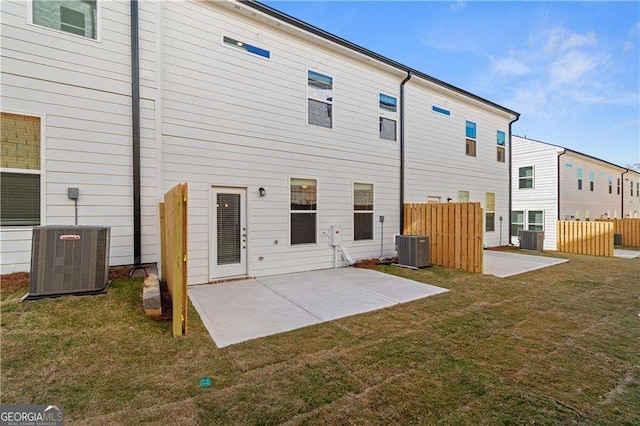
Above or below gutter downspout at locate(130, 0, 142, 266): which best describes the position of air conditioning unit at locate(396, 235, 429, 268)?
below

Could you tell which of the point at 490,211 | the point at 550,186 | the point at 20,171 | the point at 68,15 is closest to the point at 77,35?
the point at 68,15

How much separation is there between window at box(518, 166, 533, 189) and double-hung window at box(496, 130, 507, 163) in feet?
15.9

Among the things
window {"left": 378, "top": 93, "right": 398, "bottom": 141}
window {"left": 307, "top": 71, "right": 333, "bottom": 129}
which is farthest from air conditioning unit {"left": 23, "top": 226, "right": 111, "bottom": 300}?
window {"left": 378, "top": 93, "right": 398, "bottom": 141}

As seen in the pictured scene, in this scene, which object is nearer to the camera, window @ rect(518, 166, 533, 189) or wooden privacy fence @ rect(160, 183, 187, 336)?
wooden privacy fence @ rect(160, 183, 187, 336)

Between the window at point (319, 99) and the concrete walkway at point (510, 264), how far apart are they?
5746 millimetres

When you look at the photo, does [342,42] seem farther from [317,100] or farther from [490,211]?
[490,211]

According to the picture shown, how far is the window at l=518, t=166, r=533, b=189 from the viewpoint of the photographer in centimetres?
1577

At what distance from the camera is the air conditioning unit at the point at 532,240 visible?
11.5 m

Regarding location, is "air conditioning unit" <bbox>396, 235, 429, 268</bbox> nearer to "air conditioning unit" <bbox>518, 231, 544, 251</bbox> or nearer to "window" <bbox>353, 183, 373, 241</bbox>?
"window" <bbox>353, 183, 373, 241</bbox>

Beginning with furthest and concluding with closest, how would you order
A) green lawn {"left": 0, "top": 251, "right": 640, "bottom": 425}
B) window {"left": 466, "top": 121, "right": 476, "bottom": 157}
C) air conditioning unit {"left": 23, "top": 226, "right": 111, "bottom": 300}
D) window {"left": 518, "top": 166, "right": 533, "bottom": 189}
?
1. window {"left": 518, "top": 166, "right": 533, "bottom": 189}
2. window {"left": 466, "top": 121, "right": 476, "bottom": 157}
3. air conditioning unit {"left": 23, "top": 226, "right": 111, "bottom": 300}
4. green lawn {"left": 0, "top": 251, "right": 640, "bottom": 425}

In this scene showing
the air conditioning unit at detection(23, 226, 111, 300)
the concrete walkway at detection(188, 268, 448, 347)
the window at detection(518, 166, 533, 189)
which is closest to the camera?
the air conditioning unit at detection(23, 226, 111, 300)

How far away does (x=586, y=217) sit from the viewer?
17438 millimetres

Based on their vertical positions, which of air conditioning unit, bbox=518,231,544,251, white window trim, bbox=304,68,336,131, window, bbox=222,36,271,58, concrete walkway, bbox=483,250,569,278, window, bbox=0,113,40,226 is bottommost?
concrete walkway, bbox=483,250,569,278

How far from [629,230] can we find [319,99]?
1789cm
